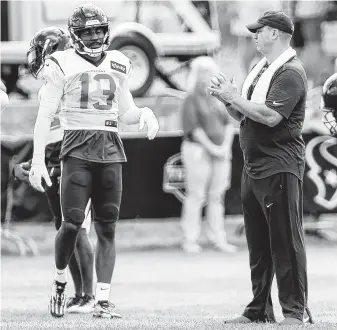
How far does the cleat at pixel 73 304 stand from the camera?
26.8 feet

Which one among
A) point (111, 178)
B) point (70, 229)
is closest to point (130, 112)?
point (111, 178)

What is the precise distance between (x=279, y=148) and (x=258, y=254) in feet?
2.42

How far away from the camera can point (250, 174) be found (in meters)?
7.13

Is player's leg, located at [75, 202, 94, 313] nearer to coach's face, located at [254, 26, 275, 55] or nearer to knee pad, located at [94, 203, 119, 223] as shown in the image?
Result: knee pad, located at [94, 203, 119, 223]

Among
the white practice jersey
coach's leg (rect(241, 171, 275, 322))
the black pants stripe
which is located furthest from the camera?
the white practice jersey

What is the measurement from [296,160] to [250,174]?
12.2 inches

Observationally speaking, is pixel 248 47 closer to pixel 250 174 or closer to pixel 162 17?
pixel 162 17

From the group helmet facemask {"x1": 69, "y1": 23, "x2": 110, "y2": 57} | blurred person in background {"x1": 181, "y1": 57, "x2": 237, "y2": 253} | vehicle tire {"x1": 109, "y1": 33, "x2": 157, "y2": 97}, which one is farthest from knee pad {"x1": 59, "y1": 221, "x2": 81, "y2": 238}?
vehicle tire {"x1": 109, "y1": 33, "x2": 157, "y2": 97}

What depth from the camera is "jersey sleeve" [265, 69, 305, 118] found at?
22.6ft

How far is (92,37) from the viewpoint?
7648 millimetres

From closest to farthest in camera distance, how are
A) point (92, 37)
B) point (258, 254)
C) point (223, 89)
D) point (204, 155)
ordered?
point (223, 89) < point (258, 254) < point (92, 37) < point (204, 155)

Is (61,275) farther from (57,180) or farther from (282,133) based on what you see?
(282,133)

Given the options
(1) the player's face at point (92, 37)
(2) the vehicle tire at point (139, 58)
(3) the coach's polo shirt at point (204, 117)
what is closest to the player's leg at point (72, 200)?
(1) the player's face at point (92, 37)

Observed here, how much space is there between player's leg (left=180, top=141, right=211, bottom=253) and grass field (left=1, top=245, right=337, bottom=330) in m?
0.30
